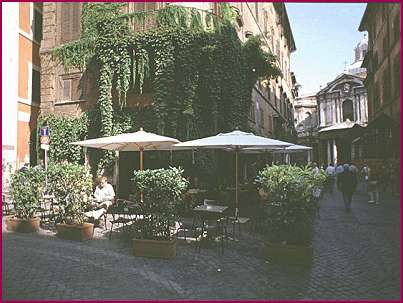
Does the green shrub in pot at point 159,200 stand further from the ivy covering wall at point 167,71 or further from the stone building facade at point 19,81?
the stone building facade at point 19,81

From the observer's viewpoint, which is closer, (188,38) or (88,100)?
(188,38)

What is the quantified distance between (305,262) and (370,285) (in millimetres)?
1140

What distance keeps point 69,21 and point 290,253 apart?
656 inches

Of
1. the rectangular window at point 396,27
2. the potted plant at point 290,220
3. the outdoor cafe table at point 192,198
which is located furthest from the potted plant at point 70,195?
the rectangular window at point 396,27

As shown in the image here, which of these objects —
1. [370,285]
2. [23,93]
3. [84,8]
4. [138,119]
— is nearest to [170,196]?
[370,285]

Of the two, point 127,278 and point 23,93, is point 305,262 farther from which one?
point 23,93

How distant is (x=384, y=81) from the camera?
26.1 m

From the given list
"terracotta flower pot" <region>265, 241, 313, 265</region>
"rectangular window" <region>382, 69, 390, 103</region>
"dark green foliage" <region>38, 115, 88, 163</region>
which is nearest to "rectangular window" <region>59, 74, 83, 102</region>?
"dark green foliage" <region>38, 115, 88, 163</region>

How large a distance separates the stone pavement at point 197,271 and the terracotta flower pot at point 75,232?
31cm

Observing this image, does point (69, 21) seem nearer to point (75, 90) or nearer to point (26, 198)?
point (75, 90)

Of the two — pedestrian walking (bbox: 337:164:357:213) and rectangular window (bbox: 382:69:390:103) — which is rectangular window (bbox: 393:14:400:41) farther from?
pedestrian walking (bbox: 337:164:357:213)

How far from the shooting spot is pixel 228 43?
49.5 feet

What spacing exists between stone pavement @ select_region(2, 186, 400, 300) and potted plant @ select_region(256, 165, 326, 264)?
262mm

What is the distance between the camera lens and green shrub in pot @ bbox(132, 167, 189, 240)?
678cm
